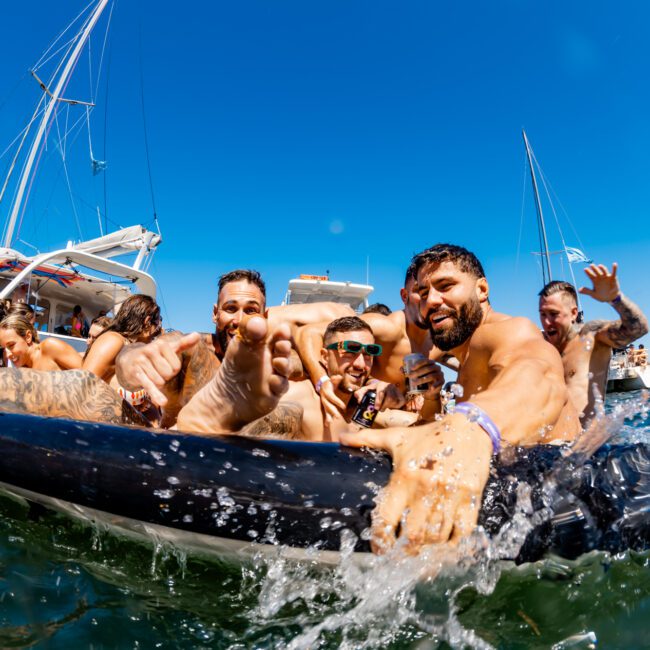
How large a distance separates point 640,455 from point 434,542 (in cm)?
96

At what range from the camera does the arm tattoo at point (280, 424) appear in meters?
3.01

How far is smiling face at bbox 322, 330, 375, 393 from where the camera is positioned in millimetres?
3592

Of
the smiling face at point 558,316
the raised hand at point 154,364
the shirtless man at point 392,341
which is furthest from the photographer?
the smiling face at point 558,316

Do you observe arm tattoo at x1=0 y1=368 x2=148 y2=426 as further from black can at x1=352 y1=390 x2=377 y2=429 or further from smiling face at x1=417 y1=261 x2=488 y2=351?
smiling face at x1=417 y1=261 x2=488 y2=351

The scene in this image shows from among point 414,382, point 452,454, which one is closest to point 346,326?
point 414,382

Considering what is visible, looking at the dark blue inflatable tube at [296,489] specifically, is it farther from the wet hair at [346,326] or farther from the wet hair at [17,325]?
the wet hair at [17,325]

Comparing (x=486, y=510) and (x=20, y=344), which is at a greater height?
(x=20, y=344)

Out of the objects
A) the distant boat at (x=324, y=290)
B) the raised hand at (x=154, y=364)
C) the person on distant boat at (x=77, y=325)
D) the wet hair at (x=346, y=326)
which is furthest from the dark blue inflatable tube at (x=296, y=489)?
the distant boat at (x=324, y=290)

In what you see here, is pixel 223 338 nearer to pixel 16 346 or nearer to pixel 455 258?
pixel 455 258

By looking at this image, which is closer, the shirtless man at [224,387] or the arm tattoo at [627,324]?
the shirtless man at [224,387]

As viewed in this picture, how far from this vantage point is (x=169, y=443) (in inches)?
73.3

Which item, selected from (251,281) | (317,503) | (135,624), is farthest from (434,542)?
(251,281)

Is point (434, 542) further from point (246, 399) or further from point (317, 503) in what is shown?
point (246, 399)

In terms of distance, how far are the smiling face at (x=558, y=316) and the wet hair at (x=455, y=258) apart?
2231 mm
